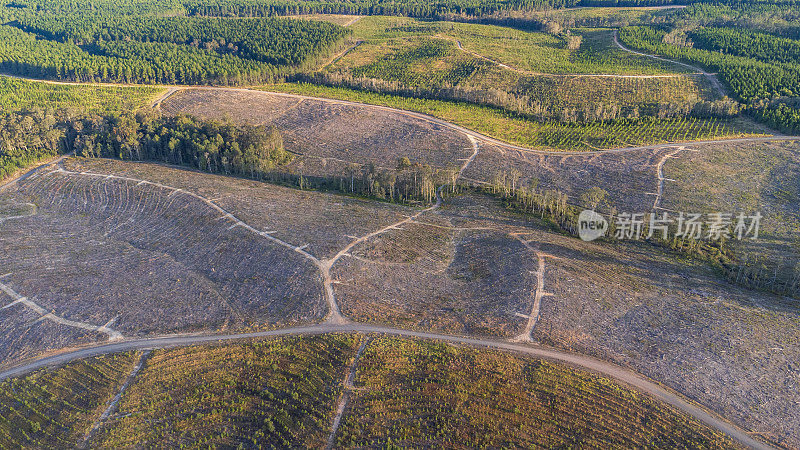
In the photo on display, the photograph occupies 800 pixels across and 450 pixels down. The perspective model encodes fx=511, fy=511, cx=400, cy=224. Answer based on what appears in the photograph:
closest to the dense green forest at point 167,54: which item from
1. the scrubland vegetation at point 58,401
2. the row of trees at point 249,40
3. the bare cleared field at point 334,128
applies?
the row of trees at point 249,40

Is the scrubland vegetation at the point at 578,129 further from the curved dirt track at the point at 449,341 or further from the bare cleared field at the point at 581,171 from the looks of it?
the curved dirt track at the point at 449,341

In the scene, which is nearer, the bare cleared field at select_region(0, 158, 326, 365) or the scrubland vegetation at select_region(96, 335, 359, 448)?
the scrubland vegetation at select_region(96, 335, 359, 448)

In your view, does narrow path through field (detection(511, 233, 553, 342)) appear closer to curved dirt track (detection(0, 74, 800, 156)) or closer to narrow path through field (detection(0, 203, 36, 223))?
curved dirt track (detection(0, 74, 800, 156))

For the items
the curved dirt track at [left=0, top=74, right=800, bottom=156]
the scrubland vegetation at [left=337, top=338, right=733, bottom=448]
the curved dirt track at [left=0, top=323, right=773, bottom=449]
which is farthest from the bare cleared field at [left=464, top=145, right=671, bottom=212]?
the scrubland vegetation at [left=337, top=338, right=733, bottom=448]

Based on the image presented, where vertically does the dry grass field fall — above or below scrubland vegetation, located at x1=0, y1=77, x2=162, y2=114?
below

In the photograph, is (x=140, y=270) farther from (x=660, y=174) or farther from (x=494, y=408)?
(x=660, y=174)

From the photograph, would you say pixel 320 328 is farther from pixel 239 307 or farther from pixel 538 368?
pixel 538 368

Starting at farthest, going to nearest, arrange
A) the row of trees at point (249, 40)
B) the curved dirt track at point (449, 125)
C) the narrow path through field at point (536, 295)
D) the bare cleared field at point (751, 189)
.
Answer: the row of trees at point (249, 40) < the curved dirt track at point (449, 125) < the bare cleared field at point (751, 189) < the narrow path through field at point (536, 295)
